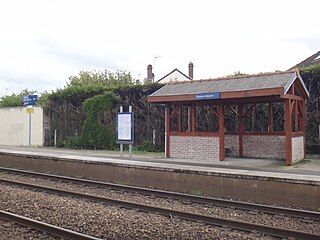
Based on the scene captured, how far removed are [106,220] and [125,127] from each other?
999 centimetres

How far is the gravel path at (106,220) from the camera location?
265 inches

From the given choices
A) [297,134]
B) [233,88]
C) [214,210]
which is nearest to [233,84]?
[233,88]

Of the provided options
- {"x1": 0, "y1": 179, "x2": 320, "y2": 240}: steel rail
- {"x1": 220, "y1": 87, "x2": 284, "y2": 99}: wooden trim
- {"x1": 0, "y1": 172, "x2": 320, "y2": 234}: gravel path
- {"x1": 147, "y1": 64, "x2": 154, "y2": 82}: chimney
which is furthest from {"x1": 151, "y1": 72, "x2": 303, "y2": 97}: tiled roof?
{"x1": 147, "y1": 64, "x2": 154, "y2": 82}: chimney

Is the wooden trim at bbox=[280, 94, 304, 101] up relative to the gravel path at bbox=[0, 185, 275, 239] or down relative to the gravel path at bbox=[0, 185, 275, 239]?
up

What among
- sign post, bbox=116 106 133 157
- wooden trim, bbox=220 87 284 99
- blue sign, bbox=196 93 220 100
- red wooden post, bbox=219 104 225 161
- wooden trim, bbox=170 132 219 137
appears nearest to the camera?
wooden trim, bbox=220 87 284 99

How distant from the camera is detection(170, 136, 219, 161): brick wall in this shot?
1561 cm

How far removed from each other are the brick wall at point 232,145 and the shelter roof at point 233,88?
2.75m

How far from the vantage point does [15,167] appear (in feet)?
58.5

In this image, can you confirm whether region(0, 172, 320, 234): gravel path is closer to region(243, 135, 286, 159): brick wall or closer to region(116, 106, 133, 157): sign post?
region(116, 106, 133, 157): sign post

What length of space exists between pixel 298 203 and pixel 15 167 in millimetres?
12927

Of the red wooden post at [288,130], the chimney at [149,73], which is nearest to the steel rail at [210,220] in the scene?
the red wooden post at [288,130]

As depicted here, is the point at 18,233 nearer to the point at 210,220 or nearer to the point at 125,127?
the point at 210,220

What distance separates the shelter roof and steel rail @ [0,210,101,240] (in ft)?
29.4

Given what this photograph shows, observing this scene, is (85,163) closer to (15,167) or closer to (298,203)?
(15,167)
